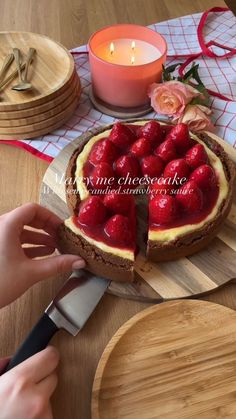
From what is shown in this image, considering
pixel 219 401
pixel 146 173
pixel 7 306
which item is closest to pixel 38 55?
pixel 146 173

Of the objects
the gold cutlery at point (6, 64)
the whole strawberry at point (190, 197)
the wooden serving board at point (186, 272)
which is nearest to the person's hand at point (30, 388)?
the wooden serving board at point (186, 272)

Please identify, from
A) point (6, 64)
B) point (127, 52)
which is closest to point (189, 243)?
point (127, 52)

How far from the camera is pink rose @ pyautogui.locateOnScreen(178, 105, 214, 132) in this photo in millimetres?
1427

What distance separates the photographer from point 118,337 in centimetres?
101

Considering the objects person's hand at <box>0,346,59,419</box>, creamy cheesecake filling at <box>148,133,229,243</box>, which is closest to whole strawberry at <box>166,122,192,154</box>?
creamy cheesecake filling at <box>148,133,229,243</box>

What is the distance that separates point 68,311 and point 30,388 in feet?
0.68

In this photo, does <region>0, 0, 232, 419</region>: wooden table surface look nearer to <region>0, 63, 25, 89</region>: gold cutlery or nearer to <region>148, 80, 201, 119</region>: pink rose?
<region>0, 63, 25, 89</region>: gold cutlery

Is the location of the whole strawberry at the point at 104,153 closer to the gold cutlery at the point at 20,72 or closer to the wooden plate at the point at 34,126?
the wooden plate at the point at 34,126

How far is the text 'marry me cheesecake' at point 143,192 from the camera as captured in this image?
3.67 ft

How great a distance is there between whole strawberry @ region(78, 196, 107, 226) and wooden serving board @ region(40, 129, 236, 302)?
0.50 ft

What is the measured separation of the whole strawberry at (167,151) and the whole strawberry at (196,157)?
0.04m

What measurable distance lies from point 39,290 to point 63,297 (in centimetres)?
11

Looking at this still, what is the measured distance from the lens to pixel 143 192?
1.30m

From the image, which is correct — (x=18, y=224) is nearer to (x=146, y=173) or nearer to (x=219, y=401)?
(x=146, y=173)
